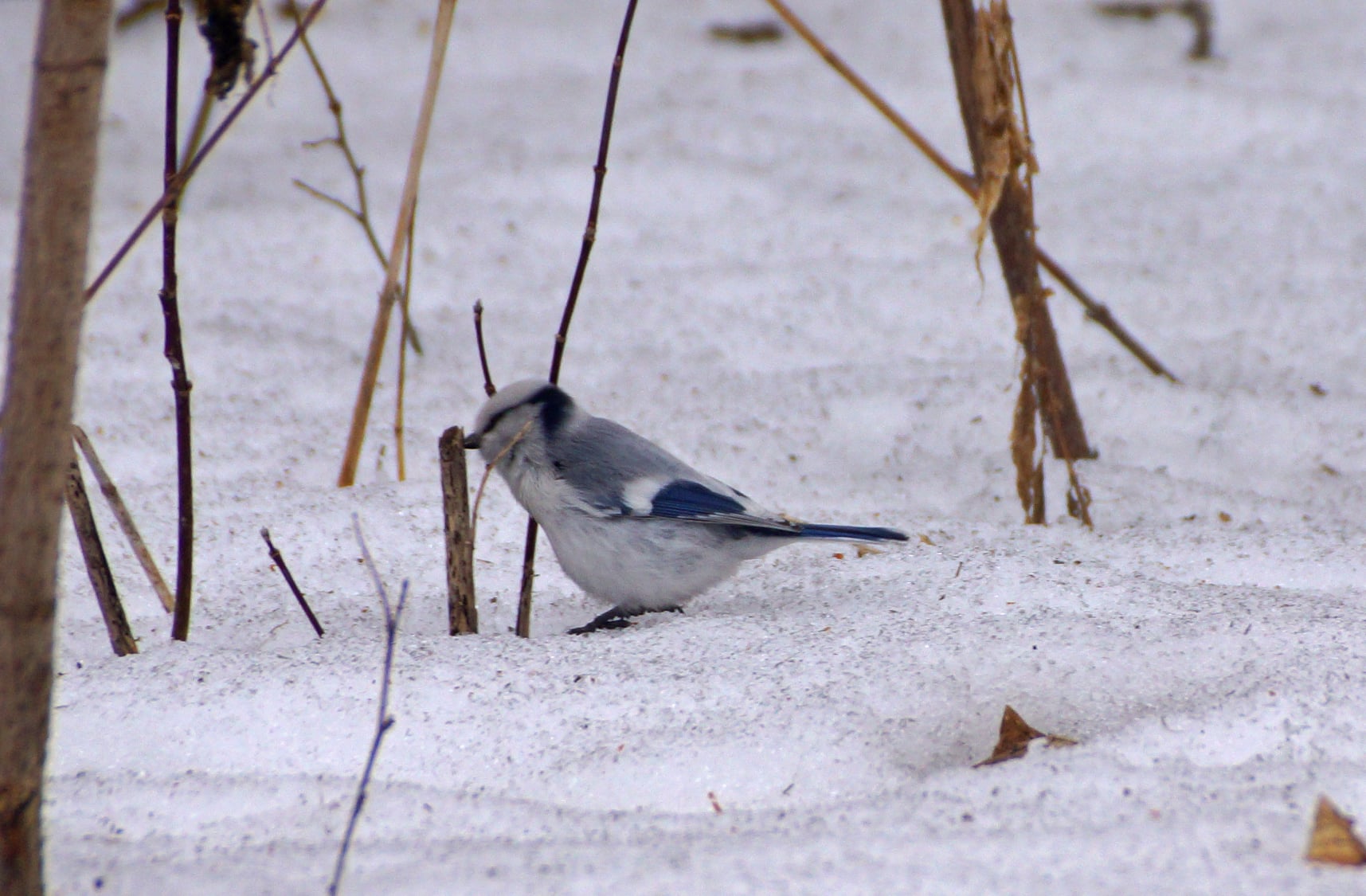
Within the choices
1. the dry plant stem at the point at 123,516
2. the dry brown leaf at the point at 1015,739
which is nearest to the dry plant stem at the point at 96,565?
the dry plant stem at the point at 123,516

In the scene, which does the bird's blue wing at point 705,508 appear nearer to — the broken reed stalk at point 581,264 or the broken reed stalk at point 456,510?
the broken reed stalk at point 581,264

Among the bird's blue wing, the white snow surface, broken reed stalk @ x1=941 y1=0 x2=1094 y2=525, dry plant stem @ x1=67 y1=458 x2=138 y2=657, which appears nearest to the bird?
the bird's blue wing

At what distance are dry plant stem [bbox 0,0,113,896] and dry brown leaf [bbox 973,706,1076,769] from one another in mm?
1239

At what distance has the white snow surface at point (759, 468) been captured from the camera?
1.60 metres

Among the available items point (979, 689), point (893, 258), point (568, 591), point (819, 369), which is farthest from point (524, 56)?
point (979, 689)

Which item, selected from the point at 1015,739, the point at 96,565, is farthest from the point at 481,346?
the point at 1015,739

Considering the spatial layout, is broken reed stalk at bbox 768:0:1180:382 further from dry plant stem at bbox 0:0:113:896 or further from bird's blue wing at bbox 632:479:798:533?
dry plant stem at bbox 0:0:113:896

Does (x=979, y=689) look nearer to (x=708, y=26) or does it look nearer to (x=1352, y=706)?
(x=1352, y=706)

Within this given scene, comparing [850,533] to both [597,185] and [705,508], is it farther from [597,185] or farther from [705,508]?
[597,185]

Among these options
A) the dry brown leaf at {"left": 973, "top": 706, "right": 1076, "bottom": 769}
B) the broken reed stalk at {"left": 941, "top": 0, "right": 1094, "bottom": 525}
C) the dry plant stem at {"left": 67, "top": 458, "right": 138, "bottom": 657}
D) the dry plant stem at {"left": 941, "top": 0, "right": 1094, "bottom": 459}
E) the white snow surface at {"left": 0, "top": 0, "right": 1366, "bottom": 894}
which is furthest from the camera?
the dry plant stem at {"left": 941, "top": 0, "right": 1094, "bottom": 459}

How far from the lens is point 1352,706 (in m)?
1.85

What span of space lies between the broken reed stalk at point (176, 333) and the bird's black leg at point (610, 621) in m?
0.74

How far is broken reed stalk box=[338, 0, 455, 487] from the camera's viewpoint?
2.54m

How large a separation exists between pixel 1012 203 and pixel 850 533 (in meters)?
0.90
